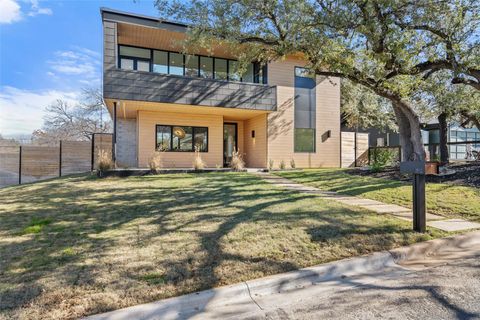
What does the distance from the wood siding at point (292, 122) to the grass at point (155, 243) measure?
8804 millimetres

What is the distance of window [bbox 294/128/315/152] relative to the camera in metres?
16.7

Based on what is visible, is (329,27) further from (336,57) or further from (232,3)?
(232,3)

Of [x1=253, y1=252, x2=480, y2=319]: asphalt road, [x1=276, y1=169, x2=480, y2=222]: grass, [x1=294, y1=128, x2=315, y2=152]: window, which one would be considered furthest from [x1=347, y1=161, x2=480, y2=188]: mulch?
[x1=294, y1=128, x2=315, y2=152]: window

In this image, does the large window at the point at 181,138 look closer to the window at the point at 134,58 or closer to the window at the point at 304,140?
the window at the point at 134,58

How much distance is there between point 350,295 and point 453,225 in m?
3.41

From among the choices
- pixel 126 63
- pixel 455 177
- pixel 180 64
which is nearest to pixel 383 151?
pixel 455 177

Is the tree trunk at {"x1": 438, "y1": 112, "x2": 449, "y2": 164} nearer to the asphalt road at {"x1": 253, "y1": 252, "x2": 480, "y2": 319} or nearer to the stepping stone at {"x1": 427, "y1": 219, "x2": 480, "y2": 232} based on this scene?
the stepping stone at {"x1": 427, "y1": 219, "x2": 480, "y2": 232}

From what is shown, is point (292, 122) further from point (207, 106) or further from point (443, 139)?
point (443, 139)

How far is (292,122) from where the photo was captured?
54.2 feet

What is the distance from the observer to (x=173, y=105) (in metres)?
13.6

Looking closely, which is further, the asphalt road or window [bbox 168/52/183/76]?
window [bbox 168/52/183/76]

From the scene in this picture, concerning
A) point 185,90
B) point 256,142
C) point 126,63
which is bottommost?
point 256,142

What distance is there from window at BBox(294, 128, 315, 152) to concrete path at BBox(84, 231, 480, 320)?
1255 cm

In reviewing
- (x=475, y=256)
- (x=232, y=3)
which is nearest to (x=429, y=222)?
(x=475, y=256)
